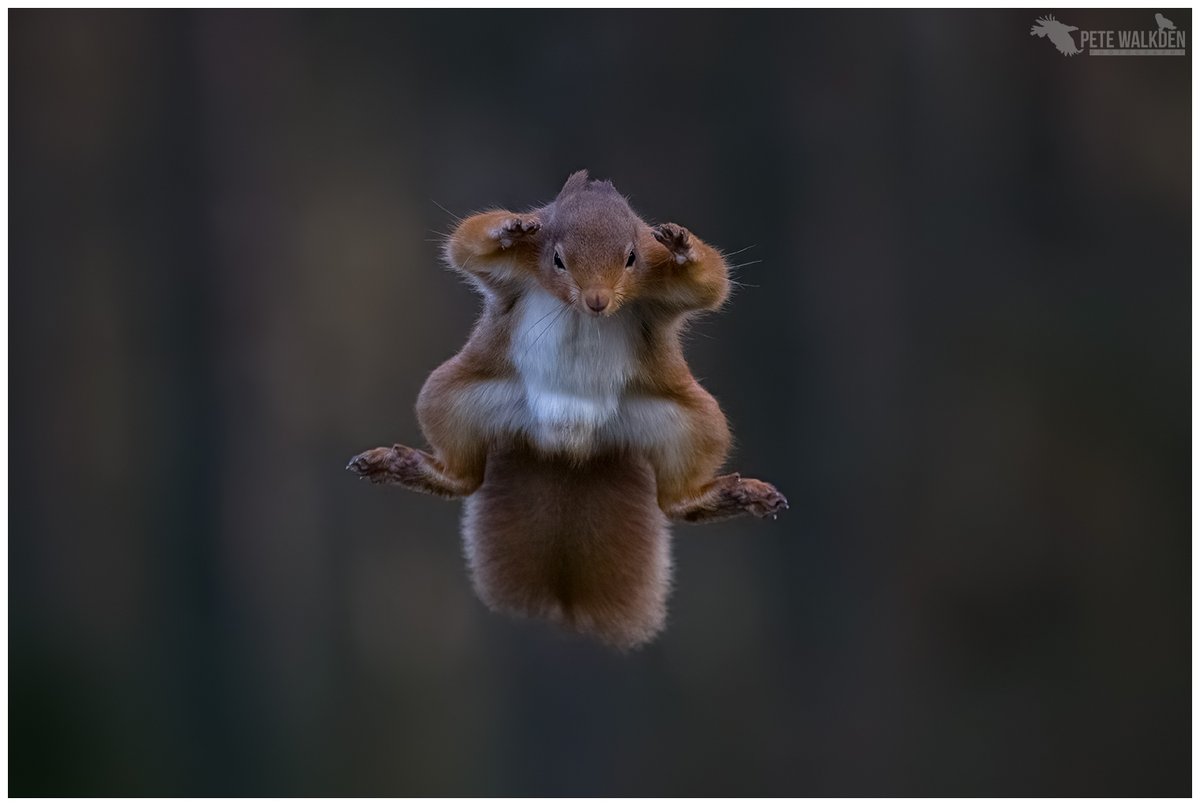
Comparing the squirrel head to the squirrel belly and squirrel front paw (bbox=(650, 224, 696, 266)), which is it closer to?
squirrel front paw (bbox=(650, 224, 696, 266))

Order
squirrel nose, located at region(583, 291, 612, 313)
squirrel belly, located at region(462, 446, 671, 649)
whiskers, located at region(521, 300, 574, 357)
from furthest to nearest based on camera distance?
squirrel belly, located at region(462, 446, 671, 649) < whiskers, located at region(521, 300, 574, 357) < squirrel nose, located at region(583, 291, 612, 313)

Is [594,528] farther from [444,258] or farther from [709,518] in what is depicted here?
[444,258]

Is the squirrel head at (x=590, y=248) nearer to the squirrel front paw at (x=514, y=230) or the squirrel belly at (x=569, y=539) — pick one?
the squirrel front paw at (x=514, y=230)

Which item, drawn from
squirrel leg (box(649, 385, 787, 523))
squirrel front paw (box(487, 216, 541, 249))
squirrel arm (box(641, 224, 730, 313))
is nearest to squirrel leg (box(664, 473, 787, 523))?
squirrel leg (box(649, 385, 787, 523))

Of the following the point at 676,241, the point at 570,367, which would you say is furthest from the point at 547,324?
the point at 676,241

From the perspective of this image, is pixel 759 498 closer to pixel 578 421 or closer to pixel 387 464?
pixel 578 421

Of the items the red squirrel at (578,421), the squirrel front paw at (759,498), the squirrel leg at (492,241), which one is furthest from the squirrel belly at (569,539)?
the squirrel leg at (492,241)

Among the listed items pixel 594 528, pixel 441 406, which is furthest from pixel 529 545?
pixel 441 406
